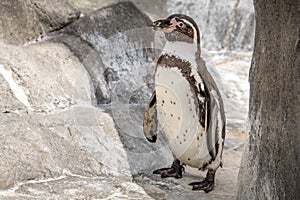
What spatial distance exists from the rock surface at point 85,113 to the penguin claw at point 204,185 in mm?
29

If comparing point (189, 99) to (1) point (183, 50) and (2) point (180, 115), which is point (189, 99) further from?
(1) point (183, 50)

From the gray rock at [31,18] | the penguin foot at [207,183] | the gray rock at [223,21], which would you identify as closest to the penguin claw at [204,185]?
the penguin foot at [207,183]

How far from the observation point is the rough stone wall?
7.19 ft

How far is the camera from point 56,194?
262cm

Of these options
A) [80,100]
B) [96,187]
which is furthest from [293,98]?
[80,100]

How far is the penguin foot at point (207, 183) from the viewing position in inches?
109

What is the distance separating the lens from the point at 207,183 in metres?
2.80

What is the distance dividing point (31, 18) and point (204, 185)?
4.19 ft

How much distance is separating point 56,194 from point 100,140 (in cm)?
43

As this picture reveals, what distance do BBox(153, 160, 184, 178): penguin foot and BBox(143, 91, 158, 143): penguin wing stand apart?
131 millimetres

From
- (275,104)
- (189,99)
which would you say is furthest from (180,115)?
(275,104)

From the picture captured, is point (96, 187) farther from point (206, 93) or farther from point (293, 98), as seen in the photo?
point (293, 98)

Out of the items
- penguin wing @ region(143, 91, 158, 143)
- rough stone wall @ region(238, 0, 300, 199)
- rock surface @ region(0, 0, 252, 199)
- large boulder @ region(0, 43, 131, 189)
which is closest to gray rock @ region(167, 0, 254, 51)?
rock surface @ region(0, 0, 252, 199)

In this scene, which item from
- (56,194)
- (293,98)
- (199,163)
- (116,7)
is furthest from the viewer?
(116,7)
